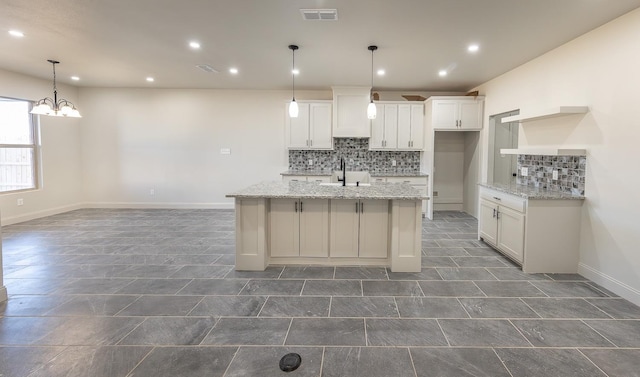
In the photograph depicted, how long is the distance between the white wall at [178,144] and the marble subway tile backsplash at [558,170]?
4.04m

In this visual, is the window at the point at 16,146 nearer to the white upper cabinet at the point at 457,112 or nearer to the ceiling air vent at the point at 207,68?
the ceiling air vent at the point at 207,68

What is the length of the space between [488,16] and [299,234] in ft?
9.64

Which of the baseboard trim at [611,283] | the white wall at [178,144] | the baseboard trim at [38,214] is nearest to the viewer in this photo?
the baseboard trim at [611,283]

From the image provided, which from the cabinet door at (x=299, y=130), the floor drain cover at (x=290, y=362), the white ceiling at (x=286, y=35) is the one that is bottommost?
the floor drain cover at (x=290, y=362)

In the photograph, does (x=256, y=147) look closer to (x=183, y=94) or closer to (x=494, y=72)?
(x=183, y=94)

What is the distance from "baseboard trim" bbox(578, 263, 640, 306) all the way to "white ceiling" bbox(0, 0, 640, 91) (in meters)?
2.47

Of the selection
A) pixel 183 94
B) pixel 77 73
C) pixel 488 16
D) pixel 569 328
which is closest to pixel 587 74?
pixel 488 16

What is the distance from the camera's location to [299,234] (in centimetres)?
367

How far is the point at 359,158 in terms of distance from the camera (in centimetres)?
679

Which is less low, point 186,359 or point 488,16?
point 488,16

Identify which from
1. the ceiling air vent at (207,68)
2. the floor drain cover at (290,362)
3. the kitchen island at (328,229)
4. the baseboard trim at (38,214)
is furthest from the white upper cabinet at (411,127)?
the baseboard trim at (38,214)

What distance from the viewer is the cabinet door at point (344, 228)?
360 cm

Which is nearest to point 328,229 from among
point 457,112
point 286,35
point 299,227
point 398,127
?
point 299,227

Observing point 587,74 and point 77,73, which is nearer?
point 587,74
